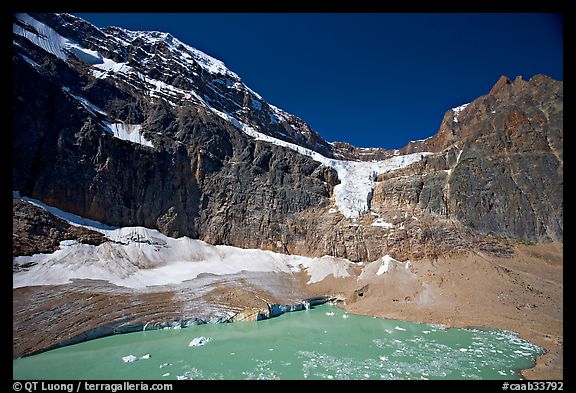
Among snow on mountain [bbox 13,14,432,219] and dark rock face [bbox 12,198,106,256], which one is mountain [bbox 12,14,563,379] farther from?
snow on mountain [bbox 13,14,432,219]

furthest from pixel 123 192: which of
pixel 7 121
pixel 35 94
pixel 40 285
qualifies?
pixel 7 121

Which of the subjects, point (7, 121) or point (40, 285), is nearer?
point (7, 121)

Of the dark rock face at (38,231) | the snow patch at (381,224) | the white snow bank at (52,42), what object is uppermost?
the white snow bank at (52,42)

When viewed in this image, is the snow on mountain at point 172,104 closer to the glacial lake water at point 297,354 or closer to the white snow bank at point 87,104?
the white snow bank at point 87,104

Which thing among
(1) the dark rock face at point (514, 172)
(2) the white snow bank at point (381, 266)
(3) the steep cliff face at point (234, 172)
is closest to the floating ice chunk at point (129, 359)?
(3) the steep cliff face at point (234, 172)

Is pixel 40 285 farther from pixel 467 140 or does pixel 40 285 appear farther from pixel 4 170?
pixel 467 140

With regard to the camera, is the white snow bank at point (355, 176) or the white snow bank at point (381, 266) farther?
the white snow bank at point (355, 176)
